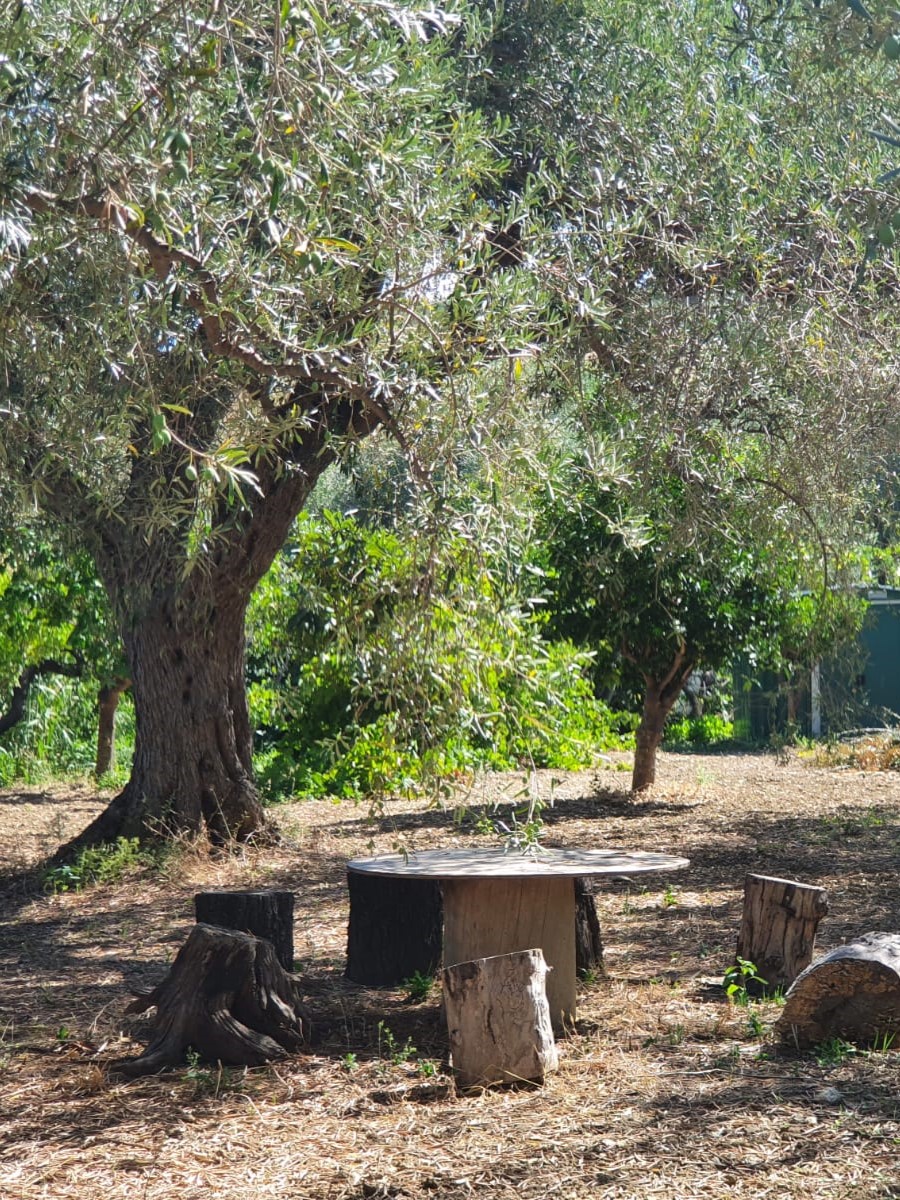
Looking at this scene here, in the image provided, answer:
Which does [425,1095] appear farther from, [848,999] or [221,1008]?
[848,999]

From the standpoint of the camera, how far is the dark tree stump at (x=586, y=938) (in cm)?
617

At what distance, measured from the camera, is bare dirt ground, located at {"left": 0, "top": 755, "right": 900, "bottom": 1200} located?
3926 millimetres

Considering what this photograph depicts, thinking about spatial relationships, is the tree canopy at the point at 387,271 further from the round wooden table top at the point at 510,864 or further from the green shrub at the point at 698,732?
the green shrub at the point at 698,732

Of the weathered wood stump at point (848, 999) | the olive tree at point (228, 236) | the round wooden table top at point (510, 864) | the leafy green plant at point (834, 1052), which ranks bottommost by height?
the leafy green plant at point (834, 1052)

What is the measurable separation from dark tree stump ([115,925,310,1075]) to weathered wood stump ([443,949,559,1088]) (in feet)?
2.68

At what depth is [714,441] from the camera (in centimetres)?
772

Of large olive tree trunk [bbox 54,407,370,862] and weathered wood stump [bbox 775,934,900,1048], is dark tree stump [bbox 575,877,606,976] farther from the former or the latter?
large olive tree trunk [bbox 54,407,370,862]

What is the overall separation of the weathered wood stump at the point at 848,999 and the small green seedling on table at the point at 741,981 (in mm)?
599

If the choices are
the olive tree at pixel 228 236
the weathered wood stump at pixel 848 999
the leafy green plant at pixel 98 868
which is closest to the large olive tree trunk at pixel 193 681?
the leafy green plant at pixel 98 868

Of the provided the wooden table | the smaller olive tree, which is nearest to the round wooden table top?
the wooden table

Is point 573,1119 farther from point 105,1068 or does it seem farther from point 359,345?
point 359,345

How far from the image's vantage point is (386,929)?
6.30 m

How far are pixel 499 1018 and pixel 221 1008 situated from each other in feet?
3.67

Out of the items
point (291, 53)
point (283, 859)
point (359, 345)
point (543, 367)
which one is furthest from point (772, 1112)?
point (283, 859)
